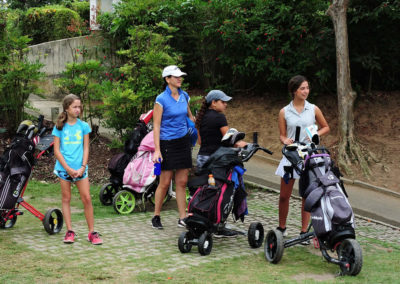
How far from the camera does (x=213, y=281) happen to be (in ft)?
17.4

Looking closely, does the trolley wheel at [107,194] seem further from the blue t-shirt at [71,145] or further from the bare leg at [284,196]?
the bare leg at [284,196]

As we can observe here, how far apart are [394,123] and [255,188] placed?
13.0 feet

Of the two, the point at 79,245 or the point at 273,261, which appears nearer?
the point at 273,261

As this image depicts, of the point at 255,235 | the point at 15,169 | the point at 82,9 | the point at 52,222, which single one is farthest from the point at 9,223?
the point at 82,9

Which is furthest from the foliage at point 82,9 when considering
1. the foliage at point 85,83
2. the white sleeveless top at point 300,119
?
the white sleeveless top at point 300,119

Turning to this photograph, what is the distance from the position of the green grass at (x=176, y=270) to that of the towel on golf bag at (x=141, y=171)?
1523 millimetres

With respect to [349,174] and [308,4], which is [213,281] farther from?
[308,4]

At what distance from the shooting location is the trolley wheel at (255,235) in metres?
6.52

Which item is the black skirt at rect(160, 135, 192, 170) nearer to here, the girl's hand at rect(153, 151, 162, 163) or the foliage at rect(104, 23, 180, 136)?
the girl's hand at rect(153, 151, 162, 163)

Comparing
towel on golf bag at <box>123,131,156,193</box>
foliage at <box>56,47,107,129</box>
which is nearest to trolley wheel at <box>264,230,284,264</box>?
towel on golf bag at <box>123,131,156,193</box>

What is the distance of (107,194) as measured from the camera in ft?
28.6

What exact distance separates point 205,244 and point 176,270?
0.66 metres

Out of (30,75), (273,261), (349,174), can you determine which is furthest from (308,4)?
(273,261)

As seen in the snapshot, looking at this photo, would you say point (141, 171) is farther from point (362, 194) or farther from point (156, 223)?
point (362, 194)
